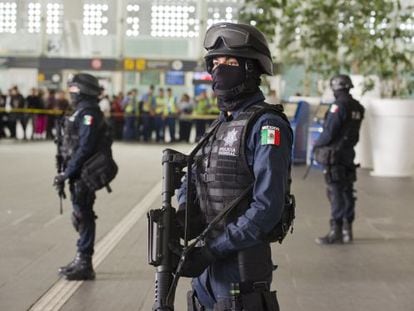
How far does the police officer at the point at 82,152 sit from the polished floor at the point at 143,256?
0.65 feet

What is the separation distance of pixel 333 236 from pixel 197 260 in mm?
5659

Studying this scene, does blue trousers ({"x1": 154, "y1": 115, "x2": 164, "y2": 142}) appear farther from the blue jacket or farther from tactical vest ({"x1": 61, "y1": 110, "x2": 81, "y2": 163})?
the blue jacket

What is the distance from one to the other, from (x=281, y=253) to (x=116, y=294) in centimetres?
217

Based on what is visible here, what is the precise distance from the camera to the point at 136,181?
14250 millimetres

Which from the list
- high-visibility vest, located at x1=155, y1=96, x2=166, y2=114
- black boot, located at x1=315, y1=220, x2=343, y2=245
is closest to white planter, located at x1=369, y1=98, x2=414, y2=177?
black boot, located at x1=315, y1=220, x2=343, y2=245

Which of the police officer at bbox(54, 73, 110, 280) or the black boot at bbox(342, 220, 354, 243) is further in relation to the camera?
the black boot at bbox(342, 220, 354, 243)

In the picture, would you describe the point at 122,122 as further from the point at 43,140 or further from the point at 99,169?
the point at 99,169

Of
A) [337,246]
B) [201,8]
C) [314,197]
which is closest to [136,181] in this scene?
[314,197]

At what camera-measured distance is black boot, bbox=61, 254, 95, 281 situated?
21.8 feet

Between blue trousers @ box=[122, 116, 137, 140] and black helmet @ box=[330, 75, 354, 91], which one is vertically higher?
black helmet @ box=[330, 75, 354, 91]

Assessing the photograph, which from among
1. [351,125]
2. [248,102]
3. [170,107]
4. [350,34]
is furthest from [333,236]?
[170,107]

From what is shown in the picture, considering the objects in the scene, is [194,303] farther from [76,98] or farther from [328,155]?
[328,155]

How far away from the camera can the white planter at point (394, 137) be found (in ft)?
51.3

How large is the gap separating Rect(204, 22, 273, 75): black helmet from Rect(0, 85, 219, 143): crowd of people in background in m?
22.3
